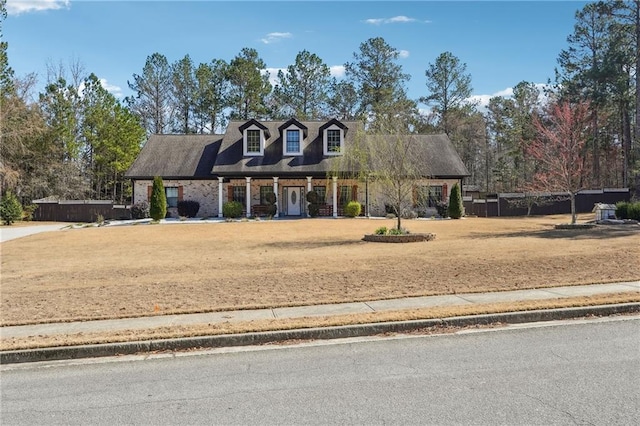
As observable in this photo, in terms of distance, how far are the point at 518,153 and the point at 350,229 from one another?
103 ft

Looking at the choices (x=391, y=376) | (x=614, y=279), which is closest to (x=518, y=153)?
(x=614, y=279)

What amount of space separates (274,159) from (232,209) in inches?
194

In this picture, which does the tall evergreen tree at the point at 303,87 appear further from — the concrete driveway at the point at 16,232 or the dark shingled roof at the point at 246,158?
the concrete driveway at the point at 16,232

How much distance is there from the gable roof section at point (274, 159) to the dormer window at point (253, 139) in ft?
1.27

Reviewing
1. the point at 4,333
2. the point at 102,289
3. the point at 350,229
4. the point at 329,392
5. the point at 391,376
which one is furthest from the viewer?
the point at 350,229

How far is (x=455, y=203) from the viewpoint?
31547 mm

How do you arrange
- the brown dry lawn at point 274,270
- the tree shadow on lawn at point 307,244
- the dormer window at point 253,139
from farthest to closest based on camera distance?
the dormer window at point 253,139
the tree shadow on lawn at point 307,244
the brown dry lawn at point 274,270

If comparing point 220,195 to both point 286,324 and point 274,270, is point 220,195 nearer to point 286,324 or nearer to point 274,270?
point 274,270

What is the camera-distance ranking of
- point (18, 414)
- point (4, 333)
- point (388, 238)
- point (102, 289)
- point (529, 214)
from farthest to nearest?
point (529, 214) < point (388, 238) < point (102, 289) < point (4, 333) < point (18, 414)

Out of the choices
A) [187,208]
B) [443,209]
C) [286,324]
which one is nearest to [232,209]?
[187,208]

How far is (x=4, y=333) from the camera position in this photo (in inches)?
271

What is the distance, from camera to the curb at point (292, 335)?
19.9ft

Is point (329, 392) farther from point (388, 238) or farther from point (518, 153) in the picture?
point (518, 153)

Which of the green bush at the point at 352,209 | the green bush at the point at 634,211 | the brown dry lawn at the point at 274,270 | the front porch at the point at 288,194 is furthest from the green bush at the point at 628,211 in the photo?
the front porch at the point at 288,194
